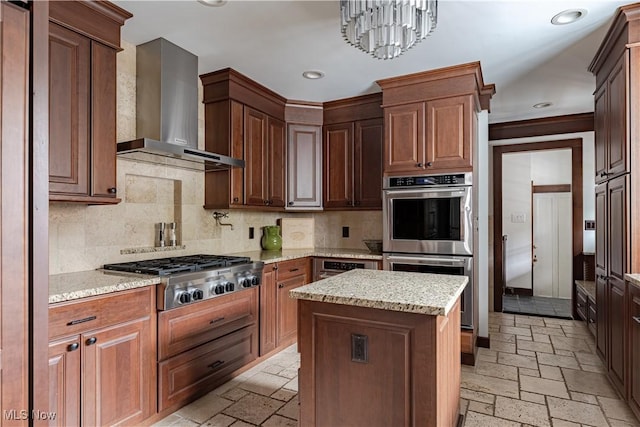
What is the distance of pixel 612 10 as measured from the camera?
7.52ft

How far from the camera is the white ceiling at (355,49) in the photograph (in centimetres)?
228

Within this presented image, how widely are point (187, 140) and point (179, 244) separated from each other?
90cm

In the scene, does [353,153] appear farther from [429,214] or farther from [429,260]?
[429,260]

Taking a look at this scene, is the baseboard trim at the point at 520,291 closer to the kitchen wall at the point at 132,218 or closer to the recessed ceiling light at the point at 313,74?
the kitchen wall at the point at 132,218

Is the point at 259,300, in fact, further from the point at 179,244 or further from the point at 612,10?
the point at 612,10

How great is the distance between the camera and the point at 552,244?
608cm

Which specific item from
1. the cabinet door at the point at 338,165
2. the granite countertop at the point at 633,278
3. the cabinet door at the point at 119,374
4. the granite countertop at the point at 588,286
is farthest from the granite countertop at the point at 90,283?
the granite countertop at the point at 588,286

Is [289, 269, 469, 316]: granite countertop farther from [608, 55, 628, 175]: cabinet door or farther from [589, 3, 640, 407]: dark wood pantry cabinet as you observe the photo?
[608, 55, 628, 175]: cabinet door

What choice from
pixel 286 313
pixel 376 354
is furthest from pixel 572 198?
pixel 376 354

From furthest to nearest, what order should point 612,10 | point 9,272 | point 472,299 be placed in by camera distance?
point 472,299
point 612,10
point 9,272

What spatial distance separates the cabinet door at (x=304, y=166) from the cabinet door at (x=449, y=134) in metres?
1.35

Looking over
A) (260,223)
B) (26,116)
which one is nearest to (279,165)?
(260,223)

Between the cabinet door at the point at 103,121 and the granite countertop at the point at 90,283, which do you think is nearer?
the granite countertop at the point at 90,283

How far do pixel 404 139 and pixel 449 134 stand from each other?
1.31 ft
